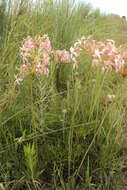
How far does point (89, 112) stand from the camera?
1.42 metres

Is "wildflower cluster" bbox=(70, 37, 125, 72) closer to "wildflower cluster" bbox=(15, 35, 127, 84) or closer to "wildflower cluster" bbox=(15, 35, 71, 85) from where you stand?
"wildflower cluster" bbox=(15, 35, 127, 84)

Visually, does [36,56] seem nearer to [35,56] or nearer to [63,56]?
[35,56]

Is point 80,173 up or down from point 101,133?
down

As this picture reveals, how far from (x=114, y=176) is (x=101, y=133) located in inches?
9.0

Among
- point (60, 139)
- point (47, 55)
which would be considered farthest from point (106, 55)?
point (60, 139)

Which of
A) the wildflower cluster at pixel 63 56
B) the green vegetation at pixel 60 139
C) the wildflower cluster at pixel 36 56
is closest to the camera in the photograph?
the wildflower cluster at pixel 36 56

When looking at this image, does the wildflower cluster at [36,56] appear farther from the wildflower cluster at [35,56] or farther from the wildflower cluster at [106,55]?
the wildflower cluster at [106,55]

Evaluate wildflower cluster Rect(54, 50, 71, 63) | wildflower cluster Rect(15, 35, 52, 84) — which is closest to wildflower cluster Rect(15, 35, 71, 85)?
wildflower cluster Rect(15, 35, 52, 84)

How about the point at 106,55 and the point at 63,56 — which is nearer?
the point at 106,55

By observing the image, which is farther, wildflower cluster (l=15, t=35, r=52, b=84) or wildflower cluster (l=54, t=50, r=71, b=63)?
wildflower cluster (l=54, t=50, r=71, b=63)

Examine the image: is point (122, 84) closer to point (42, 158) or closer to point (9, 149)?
Result: point (42, 158)

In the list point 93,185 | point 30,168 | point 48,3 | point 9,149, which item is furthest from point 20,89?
point 48,3

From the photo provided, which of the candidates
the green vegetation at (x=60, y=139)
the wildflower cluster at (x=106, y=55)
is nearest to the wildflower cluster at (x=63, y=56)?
the green vegetation at (x=60, y=139)

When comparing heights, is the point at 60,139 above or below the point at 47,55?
below
